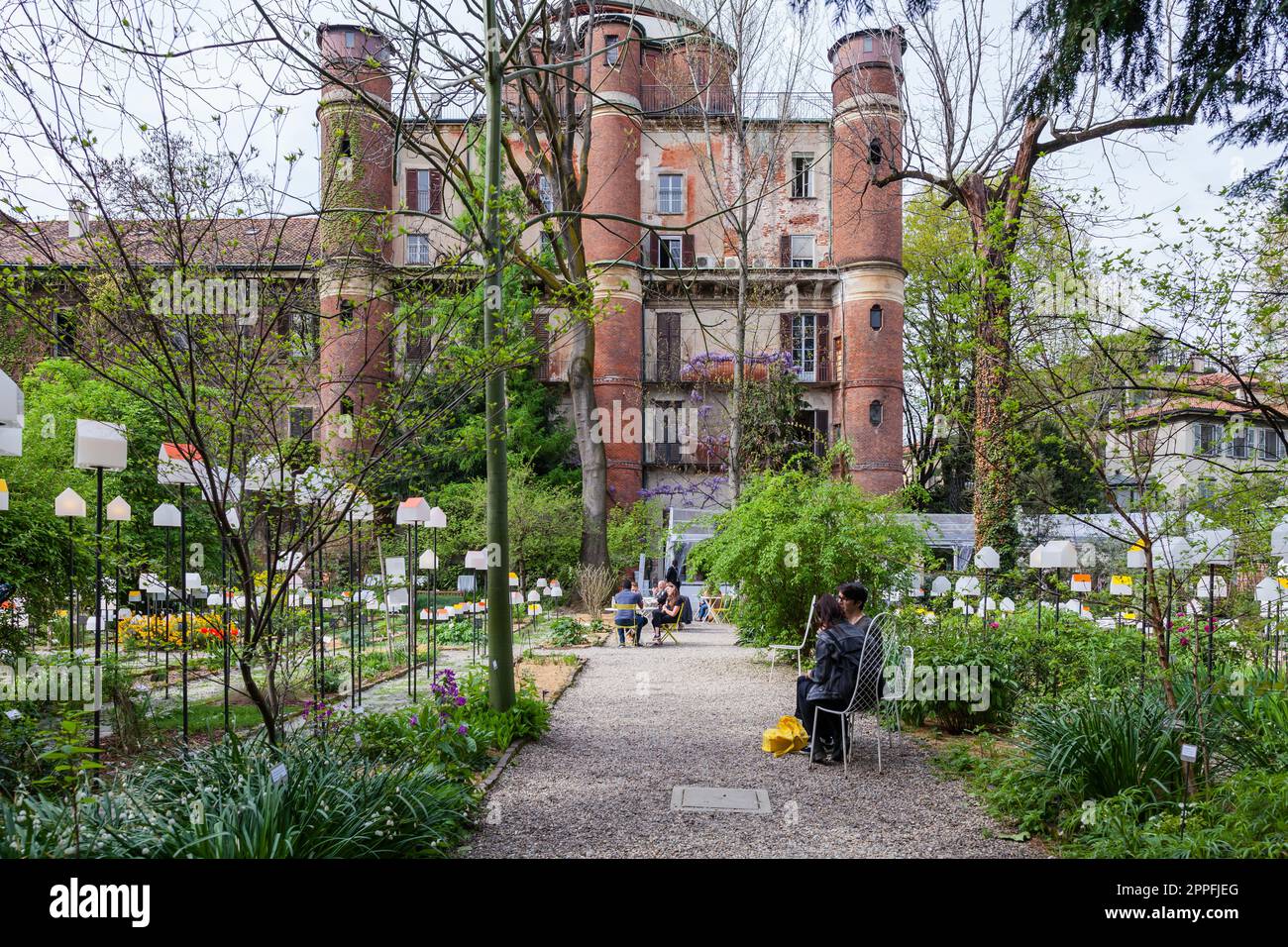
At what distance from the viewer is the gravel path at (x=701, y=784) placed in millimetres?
4926

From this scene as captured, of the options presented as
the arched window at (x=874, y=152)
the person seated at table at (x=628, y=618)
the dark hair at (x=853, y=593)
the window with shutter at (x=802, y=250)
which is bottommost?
the person seated at table at (x=628, y=618)

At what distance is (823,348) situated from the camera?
3112cm

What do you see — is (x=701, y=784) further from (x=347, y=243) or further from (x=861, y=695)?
(x=347, y=243)

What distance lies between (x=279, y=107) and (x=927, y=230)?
106 ft

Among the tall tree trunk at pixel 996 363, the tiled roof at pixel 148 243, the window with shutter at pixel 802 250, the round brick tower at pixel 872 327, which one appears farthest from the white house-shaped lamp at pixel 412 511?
the window with shutter at pixel 802 250

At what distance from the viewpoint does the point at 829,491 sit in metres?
11.5

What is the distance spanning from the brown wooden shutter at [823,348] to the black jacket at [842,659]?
972 inches

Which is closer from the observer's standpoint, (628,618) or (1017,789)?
(1017,789)

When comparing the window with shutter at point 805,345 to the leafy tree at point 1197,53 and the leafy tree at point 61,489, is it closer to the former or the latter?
the leafy tree at point 61,489

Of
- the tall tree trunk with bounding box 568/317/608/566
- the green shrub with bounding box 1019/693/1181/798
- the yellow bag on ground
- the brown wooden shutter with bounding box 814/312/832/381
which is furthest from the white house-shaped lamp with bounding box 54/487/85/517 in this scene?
the brown wooden shutter with bounding box 814/312/832/381

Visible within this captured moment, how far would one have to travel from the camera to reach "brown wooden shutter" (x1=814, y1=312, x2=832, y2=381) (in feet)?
101

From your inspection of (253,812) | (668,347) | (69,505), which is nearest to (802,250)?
(668,347)

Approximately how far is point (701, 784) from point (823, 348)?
2634 centimetres
